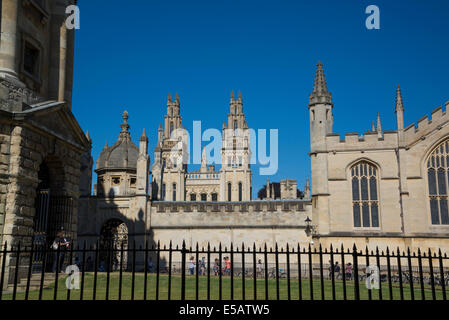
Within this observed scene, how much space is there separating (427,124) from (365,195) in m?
5.51

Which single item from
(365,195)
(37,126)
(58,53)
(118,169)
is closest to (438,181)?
(365,195)

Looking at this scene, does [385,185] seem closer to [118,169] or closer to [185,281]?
[185,281]

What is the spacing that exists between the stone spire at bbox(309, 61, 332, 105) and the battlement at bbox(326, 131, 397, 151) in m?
2.44

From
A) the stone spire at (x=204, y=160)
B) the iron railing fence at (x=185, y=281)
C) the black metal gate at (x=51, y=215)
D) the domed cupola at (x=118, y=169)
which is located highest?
the stone spire at (x=204, y=160)

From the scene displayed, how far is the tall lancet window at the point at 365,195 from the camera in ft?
A: 86.9

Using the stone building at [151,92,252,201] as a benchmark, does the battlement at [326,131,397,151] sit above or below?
below

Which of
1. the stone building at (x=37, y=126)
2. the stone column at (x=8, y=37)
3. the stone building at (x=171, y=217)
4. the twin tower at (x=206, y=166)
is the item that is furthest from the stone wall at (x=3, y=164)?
the twin tower at (x=206, y=166)

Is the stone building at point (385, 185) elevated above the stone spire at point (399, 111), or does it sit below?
below

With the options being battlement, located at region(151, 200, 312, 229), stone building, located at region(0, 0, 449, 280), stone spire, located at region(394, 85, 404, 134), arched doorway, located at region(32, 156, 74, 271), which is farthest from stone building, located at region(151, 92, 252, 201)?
arched doorway, located at region(32, 156, 74, 271)

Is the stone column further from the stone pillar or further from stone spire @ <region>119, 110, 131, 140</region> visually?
stone spire @ <region>119, 110, 131, 140</region>

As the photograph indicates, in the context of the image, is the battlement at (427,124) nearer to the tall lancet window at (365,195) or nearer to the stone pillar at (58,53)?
the tall lancet window at (365,195)

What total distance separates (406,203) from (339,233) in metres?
4.22

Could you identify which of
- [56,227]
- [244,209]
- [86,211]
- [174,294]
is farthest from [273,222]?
[174,294]

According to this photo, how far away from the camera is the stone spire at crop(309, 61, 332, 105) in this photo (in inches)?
1111
